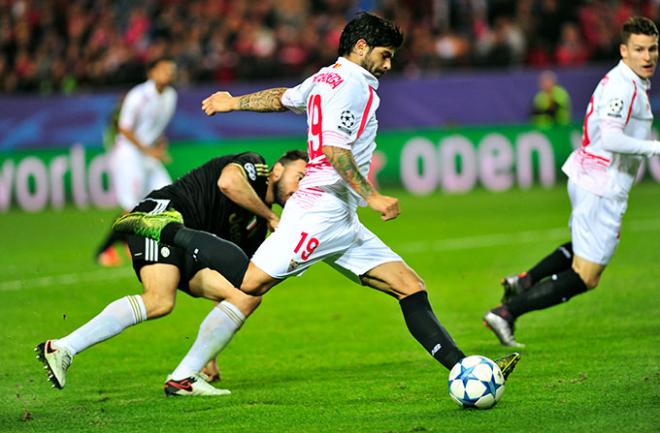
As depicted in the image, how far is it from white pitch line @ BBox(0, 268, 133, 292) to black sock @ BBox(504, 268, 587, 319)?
5893 millimetres

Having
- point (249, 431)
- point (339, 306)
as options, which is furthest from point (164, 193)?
point (339, 306)

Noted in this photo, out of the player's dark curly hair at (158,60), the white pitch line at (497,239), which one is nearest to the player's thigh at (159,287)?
the player's dark curly hair at (158,60)

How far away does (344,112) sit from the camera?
6.52m

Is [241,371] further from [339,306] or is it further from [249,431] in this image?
[339,306]

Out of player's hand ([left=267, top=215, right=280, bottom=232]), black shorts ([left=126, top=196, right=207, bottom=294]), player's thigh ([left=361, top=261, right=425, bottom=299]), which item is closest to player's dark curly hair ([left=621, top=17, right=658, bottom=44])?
player's thigh ([left=361, top=261, right=425, bottom=299])

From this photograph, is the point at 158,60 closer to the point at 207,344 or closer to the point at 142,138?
the point at 142,138

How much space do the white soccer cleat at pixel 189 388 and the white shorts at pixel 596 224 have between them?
2922 millimetres

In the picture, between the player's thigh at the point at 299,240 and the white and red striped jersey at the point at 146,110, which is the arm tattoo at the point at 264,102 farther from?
the white and red striped jersey at the point at 146,110

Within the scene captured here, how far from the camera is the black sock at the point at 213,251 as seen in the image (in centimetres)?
699

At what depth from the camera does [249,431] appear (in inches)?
245

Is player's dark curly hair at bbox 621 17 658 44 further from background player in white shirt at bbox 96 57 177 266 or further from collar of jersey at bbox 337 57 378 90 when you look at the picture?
background player in white shirt at bbox 96 57 177 266

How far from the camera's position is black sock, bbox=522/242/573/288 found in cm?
911

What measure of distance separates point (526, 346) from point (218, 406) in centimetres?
270

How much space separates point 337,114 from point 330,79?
0.81 ft
